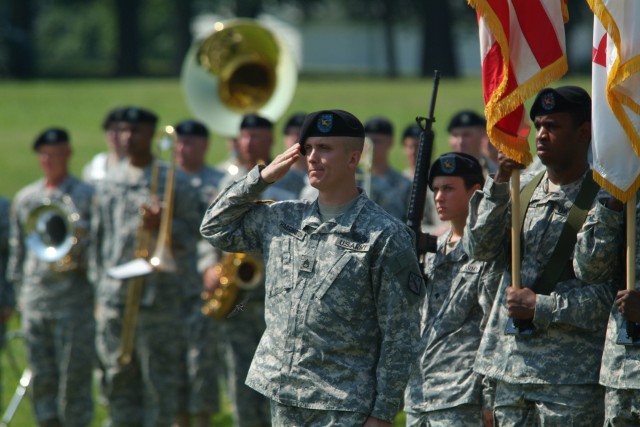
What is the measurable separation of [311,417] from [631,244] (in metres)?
1.68

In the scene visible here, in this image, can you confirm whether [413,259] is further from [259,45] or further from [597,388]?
[259,45]

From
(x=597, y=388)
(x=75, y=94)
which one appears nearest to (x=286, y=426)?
(x=597, y=388)

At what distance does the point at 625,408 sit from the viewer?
253 inches

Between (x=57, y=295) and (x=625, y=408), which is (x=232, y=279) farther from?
(x=625, y=408)

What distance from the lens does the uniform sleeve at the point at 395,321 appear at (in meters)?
6.23

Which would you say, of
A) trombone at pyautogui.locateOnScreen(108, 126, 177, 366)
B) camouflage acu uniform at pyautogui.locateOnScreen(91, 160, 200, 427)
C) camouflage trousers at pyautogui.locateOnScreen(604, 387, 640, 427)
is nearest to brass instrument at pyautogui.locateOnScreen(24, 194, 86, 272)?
camouflage acu uniform at pyautogui.locateOnScreen(91, 160, 200, 427)

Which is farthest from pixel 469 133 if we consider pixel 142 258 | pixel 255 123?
pixel 142 258

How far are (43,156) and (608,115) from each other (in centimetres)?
666

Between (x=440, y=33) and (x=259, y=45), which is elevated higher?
(x=440, y=33)

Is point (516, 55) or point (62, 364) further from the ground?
point (516, 55)

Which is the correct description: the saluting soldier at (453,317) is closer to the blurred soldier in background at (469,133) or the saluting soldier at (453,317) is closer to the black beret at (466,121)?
the blurred soldier in background at (469,133)

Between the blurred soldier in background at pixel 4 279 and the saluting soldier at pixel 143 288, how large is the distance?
1.10m

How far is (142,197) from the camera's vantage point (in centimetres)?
1129

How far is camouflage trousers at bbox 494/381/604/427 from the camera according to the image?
262 inches
